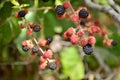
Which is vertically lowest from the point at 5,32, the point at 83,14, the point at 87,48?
the point at 5,32

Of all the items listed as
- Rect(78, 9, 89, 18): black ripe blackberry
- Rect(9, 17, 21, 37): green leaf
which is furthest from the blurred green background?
Rect(78, 9, 89, 18): black ripe blackberry

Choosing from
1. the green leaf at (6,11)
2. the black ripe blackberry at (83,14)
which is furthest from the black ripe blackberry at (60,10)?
the green leaf at (6,11)

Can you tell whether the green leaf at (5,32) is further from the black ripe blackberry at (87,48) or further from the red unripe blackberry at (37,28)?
the black ripe blackberry at (87,48)

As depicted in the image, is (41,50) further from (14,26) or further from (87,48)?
(14,26)

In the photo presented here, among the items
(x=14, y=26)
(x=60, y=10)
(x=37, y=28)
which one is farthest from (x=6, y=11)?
(x=60, y=10)

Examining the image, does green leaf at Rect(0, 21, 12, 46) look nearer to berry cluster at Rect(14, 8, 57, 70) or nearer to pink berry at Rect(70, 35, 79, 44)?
berry cluster at Rect(14, 8, 57, 70)

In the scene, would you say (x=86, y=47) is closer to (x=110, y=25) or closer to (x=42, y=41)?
(x=42, y=41)

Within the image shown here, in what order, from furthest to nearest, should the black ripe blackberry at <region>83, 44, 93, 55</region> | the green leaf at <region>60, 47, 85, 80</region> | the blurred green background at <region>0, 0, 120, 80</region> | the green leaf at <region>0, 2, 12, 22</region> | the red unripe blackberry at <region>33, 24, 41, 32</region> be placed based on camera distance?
the green leaf at <region>60, 47, 85, 80</region>
the blurred green background at <region>0, 0, 120, 80</region>
the green leaf at <region>0, 2, 12, 22</region>
the red unripe blackberry at <region>33, 24, 41, 32</region>
the black ripe blackberry at <region>83, 44, 93, 55</region>

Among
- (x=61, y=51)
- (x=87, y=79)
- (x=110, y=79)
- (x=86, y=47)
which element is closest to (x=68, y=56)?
(x=61, y=51)
